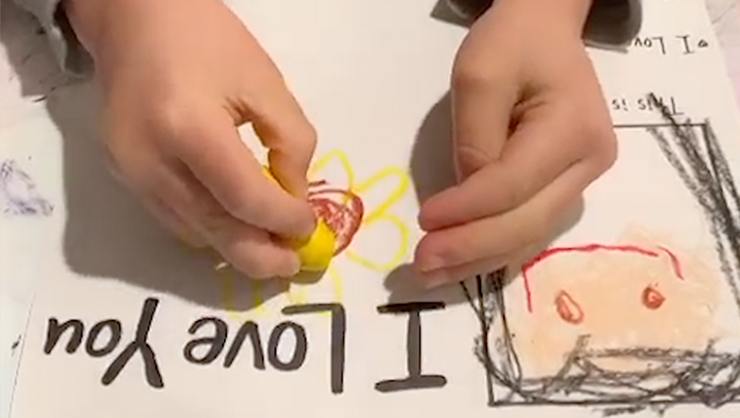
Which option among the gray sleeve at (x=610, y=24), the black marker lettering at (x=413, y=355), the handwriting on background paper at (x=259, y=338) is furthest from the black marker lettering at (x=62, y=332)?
the gray sleeve at (x=610, y=24)

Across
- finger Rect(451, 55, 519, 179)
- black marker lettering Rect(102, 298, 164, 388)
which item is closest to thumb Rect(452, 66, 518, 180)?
finger Rect(451, 55, 519, 179)

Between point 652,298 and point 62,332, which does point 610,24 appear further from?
point 62,332

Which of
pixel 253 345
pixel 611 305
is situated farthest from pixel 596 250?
pixel 253 345

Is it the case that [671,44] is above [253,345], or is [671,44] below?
above

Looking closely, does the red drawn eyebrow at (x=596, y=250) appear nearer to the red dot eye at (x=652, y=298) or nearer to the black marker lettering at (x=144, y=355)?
the red dot eye at (x=652, y=298)

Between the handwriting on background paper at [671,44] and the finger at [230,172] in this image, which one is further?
the handwriting on background paper at [671,44]

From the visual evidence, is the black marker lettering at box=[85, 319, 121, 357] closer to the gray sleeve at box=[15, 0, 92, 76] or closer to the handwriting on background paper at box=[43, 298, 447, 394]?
the handwriting on background paper at box=[43, 298, 447, 394]

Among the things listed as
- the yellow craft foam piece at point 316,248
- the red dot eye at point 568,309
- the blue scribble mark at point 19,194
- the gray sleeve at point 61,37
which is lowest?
the red dot eye at point 568,309

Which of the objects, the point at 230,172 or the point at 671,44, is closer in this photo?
the point at 230,172
